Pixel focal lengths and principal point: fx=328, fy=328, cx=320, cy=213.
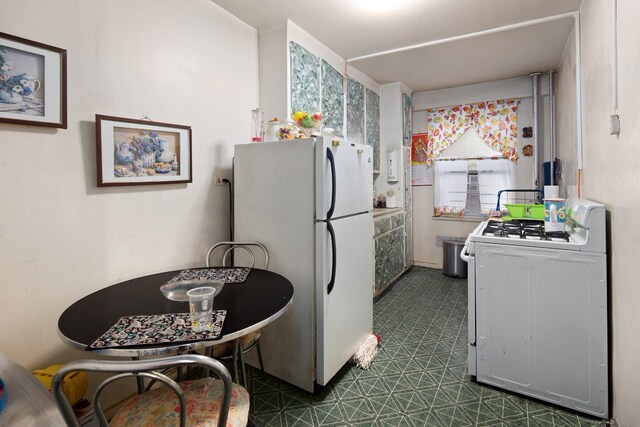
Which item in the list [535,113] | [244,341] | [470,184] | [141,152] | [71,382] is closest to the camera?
[71,382]

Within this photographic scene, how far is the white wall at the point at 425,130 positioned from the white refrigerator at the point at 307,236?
292cm

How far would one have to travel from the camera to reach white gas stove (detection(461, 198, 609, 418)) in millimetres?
1760

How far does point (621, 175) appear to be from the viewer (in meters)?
1.54

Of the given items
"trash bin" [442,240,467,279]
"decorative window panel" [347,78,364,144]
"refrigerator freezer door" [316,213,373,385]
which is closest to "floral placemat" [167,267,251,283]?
"refrigerator freezer door" [316,213,373,385]

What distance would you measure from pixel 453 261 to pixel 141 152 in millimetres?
3898

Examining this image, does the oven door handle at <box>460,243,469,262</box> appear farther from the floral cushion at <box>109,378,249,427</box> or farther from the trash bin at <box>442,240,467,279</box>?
the trash bin at <box>442,240,467,279</box>

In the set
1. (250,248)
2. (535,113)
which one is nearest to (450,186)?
(535,113)

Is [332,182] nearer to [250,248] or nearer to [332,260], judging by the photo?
[332,260]

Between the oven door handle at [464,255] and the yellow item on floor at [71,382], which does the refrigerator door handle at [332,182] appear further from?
the yellow item on floor at [71,382]

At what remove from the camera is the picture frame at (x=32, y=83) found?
4.65ft

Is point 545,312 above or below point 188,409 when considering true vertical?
above

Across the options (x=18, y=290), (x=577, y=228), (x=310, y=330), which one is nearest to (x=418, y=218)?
(x=577, y=228)

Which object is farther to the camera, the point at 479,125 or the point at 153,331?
the point at 479,125

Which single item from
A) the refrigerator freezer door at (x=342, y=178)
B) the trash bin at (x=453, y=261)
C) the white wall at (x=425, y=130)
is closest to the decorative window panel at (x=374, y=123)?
the white wall at (x=425, y=130)
